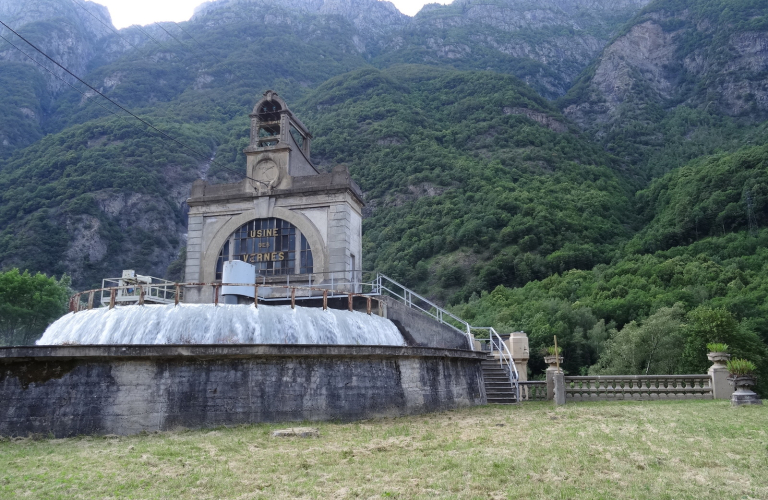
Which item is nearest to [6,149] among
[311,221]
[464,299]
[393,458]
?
[464,299]

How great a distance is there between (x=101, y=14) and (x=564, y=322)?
174 m

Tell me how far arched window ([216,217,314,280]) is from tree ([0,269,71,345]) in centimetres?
2416

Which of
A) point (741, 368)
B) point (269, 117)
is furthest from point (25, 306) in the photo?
point (741, 368)

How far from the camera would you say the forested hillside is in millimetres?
45844

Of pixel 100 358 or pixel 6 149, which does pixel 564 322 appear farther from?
pixel 6 149

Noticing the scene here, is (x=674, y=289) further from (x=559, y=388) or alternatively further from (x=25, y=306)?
(x=25, y=306)

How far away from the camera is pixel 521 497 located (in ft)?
24.9

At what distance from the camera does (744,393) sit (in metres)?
16.4

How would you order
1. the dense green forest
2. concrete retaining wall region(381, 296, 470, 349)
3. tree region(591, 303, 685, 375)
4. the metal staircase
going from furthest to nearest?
the dense green forest, tree region(591, 303, 685, 375), concrete retaining wall region(381, 296, 470, 349), the metal staircase

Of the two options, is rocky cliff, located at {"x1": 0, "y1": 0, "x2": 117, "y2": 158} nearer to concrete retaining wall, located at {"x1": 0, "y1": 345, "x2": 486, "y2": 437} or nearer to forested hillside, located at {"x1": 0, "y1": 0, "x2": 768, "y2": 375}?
forested hillside, located at {"x1": 0, "y1": 0, "x2": 768, "y2": 375}

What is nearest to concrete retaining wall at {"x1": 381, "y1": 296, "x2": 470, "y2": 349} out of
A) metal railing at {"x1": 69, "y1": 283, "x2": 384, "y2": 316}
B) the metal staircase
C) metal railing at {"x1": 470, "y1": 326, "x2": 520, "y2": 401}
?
metal railing at {"x1": 69, "y1": 283, "x2": 384, "y2": 316}

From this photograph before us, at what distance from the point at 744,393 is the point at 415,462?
1116cm

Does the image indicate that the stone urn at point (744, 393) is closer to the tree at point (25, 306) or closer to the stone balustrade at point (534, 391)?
the stone balustrade at point (534, 391)

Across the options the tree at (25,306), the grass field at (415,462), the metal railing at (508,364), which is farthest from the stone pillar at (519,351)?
the tree at (25,306)
